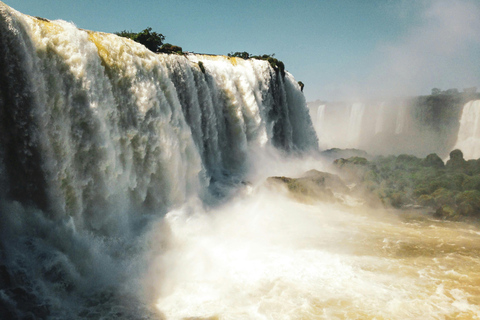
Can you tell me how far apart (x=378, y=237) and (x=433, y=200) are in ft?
17.9

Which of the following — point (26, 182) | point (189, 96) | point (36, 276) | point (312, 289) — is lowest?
point (312, 289)

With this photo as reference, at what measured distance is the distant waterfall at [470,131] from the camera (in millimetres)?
28953

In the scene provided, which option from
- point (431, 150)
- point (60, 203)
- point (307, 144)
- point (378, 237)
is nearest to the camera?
point (60, 203)

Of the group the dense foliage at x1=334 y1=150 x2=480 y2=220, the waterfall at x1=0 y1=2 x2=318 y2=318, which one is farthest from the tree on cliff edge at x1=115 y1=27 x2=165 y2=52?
the dense foliage at x1=334 y1=150 x2=480 y2=220

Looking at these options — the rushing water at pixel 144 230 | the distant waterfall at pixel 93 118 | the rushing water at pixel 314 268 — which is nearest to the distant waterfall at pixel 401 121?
the rushing water at pixel 144 230

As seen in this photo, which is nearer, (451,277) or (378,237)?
(451,277)

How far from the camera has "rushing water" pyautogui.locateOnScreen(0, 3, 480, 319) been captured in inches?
270

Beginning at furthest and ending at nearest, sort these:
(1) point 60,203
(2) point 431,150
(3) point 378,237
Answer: (2) point 431,150
(3) point 378,237
(1) point 60,203

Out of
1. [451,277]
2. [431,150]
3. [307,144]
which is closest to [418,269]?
[451,277]

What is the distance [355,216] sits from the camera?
13961 millimetres

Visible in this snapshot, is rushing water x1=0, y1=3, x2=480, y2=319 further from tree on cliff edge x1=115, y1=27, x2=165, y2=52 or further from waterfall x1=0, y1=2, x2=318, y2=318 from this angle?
tree on cliff edge x1=115, y1=27, x2=165, y2=52

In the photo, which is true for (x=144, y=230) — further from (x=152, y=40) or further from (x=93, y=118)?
(x=152, y=40)

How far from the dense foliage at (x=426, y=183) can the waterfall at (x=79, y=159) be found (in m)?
9.76

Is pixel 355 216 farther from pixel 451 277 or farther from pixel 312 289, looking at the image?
pixel 312 289
